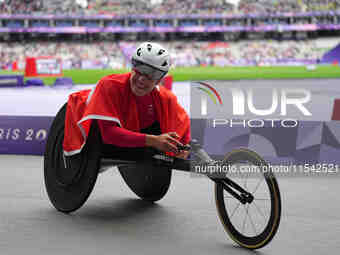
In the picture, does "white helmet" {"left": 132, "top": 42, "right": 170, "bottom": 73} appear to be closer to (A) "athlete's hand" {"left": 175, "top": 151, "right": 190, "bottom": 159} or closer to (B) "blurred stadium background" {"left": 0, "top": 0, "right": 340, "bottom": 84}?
(A) "athlete's hand" {"left": 175, "top": 151, "right": 190, "bottom": 159}

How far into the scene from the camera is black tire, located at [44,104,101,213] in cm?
464

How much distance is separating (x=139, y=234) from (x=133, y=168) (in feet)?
4.55

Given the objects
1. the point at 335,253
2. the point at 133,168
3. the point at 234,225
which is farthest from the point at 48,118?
the point at 335,253

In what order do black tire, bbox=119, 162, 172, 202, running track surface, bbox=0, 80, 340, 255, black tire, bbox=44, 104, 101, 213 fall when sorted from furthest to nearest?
→ 1. black tire, bbox=119, 162, 172, 202
2. black tire, bbox=44, 104, 101, 213
3. running track surface, bbox=0, 80, 340, 255

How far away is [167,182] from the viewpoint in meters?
5.32

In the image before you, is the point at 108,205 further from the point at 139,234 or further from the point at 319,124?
the point at 319,124

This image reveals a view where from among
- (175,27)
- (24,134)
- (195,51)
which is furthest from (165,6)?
(24,134)

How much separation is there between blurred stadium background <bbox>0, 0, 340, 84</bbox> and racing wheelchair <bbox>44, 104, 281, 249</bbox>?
5933cm

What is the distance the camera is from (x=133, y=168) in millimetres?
5586

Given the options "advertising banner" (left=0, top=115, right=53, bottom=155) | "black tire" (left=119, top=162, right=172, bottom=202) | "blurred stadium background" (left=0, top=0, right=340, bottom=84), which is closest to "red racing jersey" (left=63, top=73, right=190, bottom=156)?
"black tire" (left=119, top=162, right=172, bottom=202)

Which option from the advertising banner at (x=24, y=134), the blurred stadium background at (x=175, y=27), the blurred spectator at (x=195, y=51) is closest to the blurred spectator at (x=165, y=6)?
the blurred stadium background at (x=175, y=27)

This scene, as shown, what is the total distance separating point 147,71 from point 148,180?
145 centimetres

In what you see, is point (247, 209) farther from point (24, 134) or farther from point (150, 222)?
point (24, 134)

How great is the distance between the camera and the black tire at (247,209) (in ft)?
11.8
